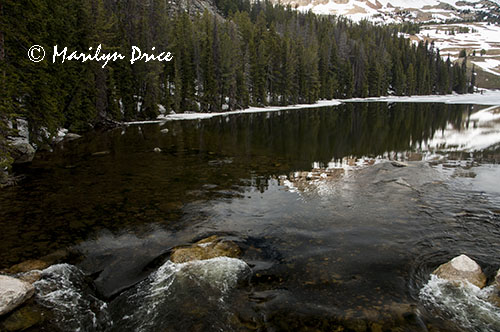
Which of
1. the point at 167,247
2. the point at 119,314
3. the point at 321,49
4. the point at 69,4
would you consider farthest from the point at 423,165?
the point at 321,49

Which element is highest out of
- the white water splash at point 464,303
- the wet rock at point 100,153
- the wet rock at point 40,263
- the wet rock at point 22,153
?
the wet rock at point 22,153

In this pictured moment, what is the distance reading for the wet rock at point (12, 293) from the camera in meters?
6.85

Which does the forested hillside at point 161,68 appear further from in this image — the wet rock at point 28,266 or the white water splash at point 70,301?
the white water splash at point 70,301

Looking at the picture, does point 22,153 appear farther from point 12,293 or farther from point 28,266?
point 12,293

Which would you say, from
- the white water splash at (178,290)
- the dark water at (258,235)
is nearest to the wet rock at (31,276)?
the dark water at (258,235)

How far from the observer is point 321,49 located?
114 metres

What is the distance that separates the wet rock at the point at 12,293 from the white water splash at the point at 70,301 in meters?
0.34

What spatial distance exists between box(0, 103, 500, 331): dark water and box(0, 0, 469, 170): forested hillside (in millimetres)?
5191

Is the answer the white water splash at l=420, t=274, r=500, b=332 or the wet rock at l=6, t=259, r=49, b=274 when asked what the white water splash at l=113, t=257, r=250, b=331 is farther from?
the white water splash at l=420, t=274, r=500, b=332

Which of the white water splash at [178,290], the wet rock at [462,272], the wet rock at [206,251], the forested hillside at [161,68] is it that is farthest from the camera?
the forested hillside at [161,68]

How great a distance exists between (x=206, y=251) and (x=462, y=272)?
287 inches

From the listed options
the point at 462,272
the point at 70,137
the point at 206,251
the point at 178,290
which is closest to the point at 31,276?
the point at 178,290

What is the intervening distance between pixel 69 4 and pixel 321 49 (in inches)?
3756

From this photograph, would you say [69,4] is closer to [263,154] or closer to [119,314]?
[263,154]
